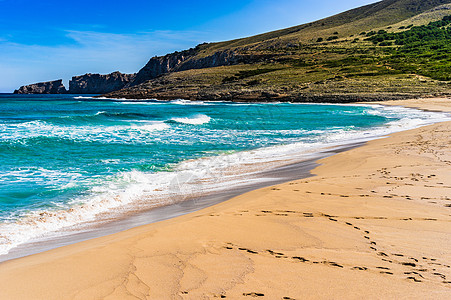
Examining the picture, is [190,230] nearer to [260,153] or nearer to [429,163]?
[429,163]

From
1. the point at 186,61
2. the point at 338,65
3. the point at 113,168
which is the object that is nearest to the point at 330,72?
the point at 338,65

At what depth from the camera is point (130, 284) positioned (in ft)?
10.1

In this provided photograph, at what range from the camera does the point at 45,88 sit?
18250cm

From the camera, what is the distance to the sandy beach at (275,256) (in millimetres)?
2918

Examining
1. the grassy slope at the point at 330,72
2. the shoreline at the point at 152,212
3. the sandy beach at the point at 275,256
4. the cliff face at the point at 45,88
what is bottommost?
the shoreline at the point at 152,212

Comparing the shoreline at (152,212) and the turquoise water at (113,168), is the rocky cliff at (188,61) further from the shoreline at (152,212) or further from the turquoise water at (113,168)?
the shoreline at (152,212)

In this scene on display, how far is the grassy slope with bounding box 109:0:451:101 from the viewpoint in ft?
165

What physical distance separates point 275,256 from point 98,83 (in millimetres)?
188497

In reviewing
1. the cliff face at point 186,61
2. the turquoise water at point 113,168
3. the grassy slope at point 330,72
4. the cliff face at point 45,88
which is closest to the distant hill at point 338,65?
the grassy slope at point 330,72

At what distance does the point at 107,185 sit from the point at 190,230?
4.57 metres

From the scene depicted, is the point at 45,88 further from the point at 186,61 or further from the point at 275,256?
the point at 275,256

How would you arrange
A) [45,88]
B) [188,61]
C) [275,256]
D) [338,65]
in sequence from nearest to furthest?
1. [275,256]
2. [338,65]
3. [188,61]
4. [45,88]

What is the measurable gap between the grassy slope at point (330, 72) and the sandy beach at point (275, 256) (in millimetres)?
45516

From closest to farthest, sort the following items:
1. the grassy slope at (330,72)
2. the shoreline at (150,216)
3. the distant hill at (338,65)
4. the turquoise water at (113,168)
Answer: the shoreline at (150,216), the turquoise water at (113,168), the grassy slope at (330,72), the distant hill at (338,65)
